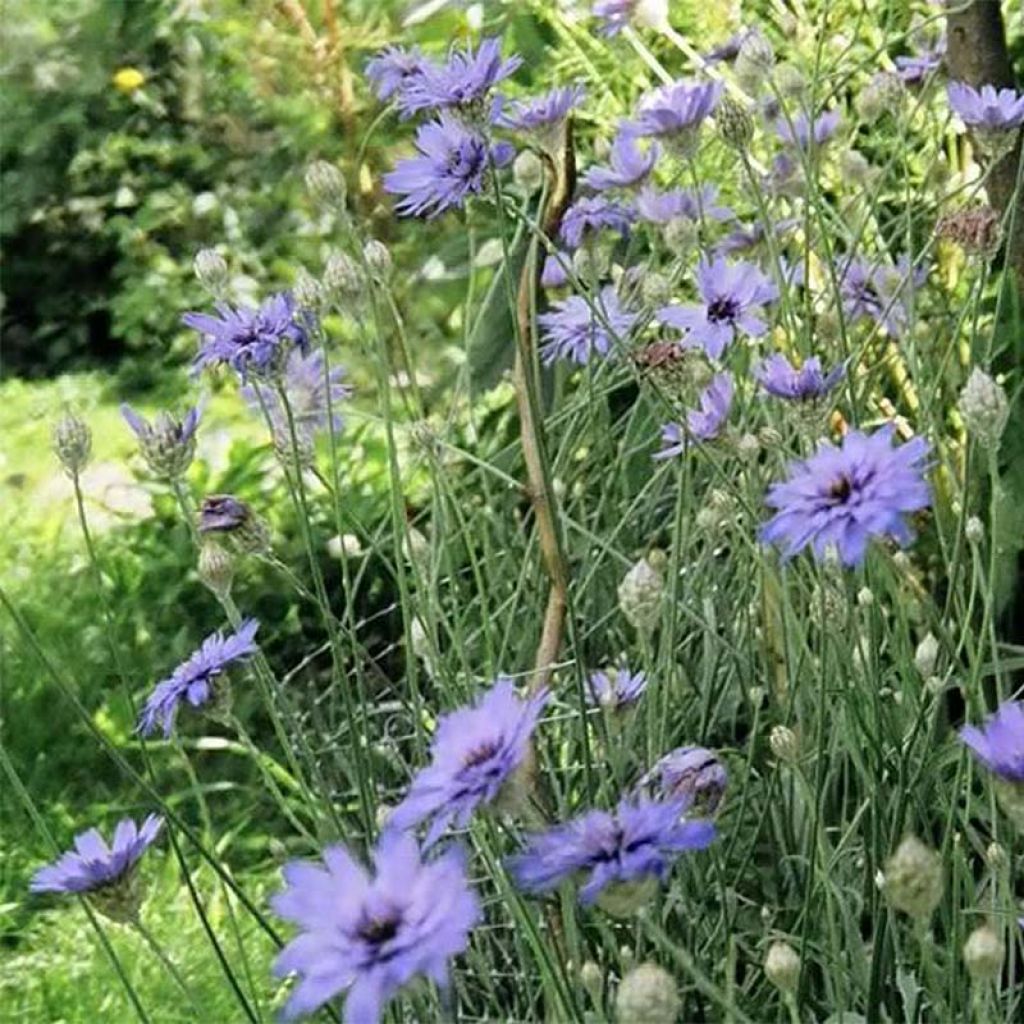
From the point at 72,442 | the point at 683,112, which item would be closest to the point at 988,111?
the point at 683,112

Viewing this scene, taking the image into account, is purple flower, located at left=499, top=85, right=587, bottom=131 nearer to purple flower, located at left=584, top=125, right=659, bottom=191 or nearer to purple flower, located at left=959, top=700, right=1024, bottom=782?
purple flower, located at left=584, top=125, right=659, bottom=191

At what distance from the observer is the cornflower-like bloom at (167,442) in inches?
30.9

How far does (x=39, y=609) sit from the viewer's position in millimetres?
2006

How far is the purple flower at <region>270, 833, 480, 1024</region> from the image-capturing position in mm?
457

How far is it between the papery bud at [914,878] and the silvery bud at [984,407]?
0.72 feet

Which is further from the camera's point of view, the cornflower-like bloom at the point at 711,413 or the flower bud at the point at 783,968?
the cornflower-like bloom at the point at 711,413

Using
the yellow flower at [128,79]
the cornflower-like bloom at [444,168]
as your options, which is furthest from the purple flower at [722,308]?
the yellow flower at [128,79]

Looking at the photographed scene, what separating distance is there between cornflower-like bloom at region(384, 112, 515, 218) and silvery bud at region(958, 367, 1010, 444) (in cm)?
25

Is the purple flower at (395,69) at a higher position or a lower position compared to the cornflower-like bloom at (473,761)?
→ higher

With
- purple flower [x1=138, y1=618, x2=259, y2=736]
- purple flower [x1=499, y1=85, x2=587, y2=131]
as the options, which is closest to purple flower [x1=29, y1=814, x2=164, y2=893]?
purple flower [x1=138, y1=618, x2=259, y2=736]

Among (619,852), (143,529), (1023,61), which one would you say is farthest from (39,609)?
(619,852)

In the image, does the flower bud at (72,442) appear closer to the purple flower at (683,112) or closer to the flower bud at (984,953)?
the purple flower at (683,112)

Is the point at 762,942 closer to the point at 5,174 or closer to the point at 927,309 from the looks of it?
the point at 927,309

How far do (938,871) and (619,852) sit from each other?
3.5 inches
